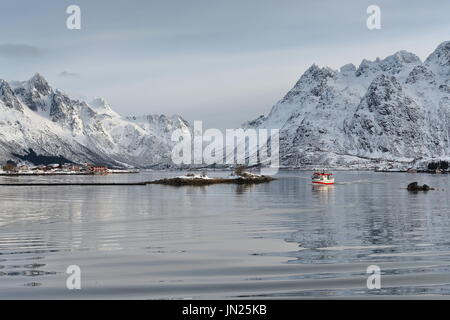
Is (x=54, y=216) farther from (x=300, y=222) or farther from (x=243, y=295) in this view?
(x=243, y=295)

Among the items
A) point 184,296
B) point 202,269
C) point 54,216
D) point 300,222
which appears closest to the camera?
point 184,296

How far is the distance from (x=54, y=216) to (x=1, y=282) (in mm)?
38731

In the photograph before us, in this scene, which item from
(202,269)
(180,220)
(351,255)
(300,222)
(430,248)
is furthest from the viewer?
(180,220)

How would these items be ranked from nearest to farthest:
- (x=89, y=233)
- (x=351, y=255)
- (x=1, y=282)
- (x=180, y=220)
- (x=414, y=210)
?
(x=1, y=282)
(x=351, y=255)
(x=89, y=233)
(x=180, y=220)
(x=414, y=210)

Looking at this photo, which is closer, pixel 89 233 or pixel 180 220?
pixel 89 233

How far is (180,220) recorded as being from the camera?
60.3 metres

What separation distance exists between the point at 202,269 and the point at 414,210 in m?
48.6

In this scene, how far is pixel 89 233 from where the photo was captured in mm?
47625

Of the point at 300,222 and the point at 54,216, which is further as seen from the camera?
the point at 54,216

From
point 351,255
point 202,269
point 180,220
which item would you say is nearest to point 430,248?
point 351,255

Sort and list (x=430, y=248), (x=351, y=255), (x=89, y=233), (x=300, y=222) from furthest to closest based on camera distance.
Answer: (x=300, y=222)
(x=89, y=233)
(x=430, y=248)
(x=351, y=255)
